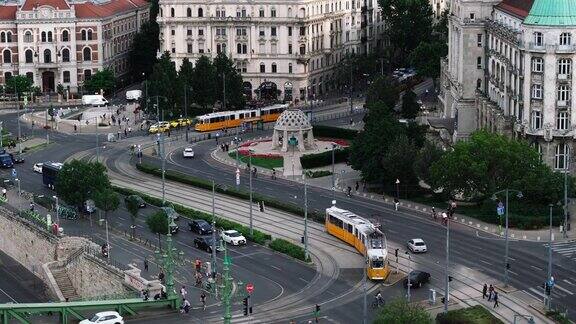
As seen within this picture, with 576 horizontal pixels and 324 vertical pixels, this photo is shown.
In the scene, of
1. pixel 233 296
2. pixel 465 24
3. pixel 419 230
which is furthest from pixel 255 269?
pixel 465 24

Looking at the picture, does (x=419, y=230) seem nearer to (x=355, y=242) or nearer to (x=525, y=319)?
(x=355, y=242)

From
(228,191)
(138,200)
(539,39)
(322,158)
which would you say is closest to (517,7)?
(539,39)

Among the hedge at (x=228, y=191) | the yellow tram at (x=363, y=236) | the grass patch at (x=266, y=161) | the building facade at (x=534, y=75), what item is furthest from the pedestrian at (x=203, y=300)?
the grass patch at (x=266, y=161)

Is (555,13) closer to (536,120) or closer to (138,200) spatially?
(536,120)

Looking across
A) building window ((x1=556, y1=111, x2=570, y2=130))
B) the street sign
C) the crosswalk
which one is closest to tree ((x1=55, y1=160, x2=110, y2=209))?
the street sign

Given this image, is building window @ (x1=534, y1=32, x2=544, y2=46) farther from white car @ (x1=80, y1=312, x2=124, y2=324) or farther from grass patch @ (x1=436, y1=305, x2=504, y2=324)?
Answer: white car @ (x1=80, y1=312, x2=124, y2=324)

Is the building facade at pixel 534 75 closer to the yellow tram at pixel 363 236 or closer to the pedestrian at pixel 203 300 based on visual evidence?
the yellow tram at pixel 363 236
